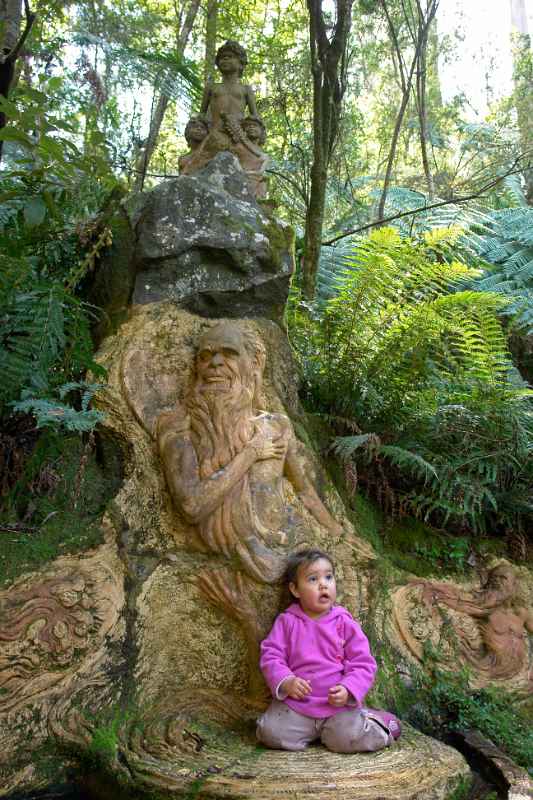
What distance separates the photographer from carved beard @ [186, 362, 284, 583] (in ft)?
11.7

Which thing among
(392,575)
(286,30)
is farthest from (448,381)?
(286,30)

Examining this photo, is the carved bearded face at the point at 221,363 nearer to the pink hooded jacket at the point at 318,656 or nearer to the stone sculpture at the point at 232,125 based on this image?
the pink hooded jacket at the point at 318,656

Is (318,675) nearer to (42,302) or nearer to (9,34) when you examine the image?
(42,302)

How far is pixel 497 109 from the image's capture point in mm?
12789

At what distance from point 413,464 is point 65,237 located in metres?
2.54

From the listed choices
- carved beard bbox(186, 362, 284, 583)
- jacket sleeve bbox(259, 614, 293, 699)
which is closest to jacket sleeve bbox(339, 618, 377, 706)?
jacket sleeve bbox(259, 614, 293, 699)

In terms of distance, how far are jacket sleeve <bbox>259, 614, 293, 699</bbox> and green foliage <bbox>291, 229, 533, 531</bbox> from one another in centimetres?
130

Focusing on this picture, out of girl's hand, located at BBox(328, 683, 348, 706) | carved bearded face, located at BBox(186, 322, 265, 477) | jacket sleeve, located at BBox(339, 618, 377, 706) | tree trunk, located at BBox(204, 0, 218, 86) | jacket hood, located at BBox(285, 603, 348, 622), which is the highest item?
tree trunk, located at BBox(204, 0, 218, 86)

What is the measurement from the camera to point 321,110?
602 cm

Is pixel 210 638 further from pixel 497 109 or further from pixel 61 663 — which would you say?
pixel 497 109

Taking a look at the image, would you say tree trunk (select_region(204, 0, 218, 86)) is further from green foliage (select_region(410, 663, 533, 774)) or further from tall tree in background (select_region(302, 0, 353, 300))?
green foliage (select_region(410, 663, 533, 774))

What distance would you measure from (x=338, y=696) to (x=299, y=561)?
656mm

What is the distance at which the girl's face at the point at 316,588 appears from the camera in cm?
333

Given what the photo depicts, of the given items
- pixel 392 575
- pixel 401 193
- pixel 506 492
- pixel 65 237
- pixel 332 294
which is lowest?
pixel 392 575
